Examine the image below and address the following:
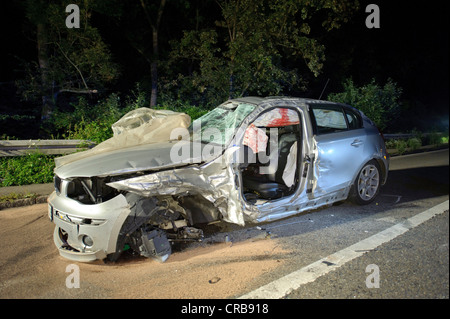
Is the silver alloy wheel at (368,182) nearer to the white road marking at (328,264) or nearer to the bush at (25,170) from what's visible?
the white road marking at (328,264)

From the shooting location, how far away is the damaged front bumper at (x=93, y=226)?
3.43 m

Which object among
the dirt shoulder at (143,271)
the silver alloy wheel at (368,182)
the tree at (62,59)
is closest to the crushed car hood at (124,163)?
the dirt shoulder at (143,271)

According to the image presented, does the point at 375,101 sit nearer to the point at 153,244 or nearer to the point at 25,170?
the point at 25,170

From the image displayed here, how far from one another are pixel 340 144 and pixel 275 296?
9.27ft

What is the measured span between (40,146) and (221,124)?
419 centimetres

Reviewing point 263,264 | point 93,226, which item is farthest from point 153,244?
point 263,264

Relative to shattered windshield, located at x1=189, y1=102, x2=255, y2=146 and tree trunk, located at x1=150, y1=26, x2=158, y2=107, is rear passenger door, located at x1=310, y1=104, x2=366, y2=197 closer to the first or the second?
shattered windshield, located at x1=189, y1=102, x2=255, y2=146

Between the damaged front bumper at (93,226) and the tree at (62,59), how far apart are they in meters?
9.29

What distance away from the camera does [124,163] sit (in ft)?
12.0

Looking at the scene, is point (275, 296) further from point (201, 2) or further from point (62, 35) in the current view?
point (201, 2)

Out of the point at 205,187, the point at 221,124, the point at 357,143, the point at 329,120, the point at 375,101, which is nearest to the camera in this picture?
the point at 205,187

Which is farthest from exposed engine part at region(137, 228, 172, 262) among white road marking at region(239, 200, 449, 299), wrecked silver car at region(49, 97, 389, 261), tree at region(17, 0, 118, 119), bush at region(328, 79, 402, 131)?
bush at region(328, 79, 402, 131)

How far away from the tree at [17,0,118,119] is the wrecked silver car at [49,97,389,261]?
8.05 m

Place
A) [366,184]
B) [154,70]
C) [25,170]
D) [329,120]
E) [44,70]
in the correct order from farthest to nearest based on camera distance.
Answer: [154,70] < [44,70] < [25,170] < [366,184] < [329,120]
